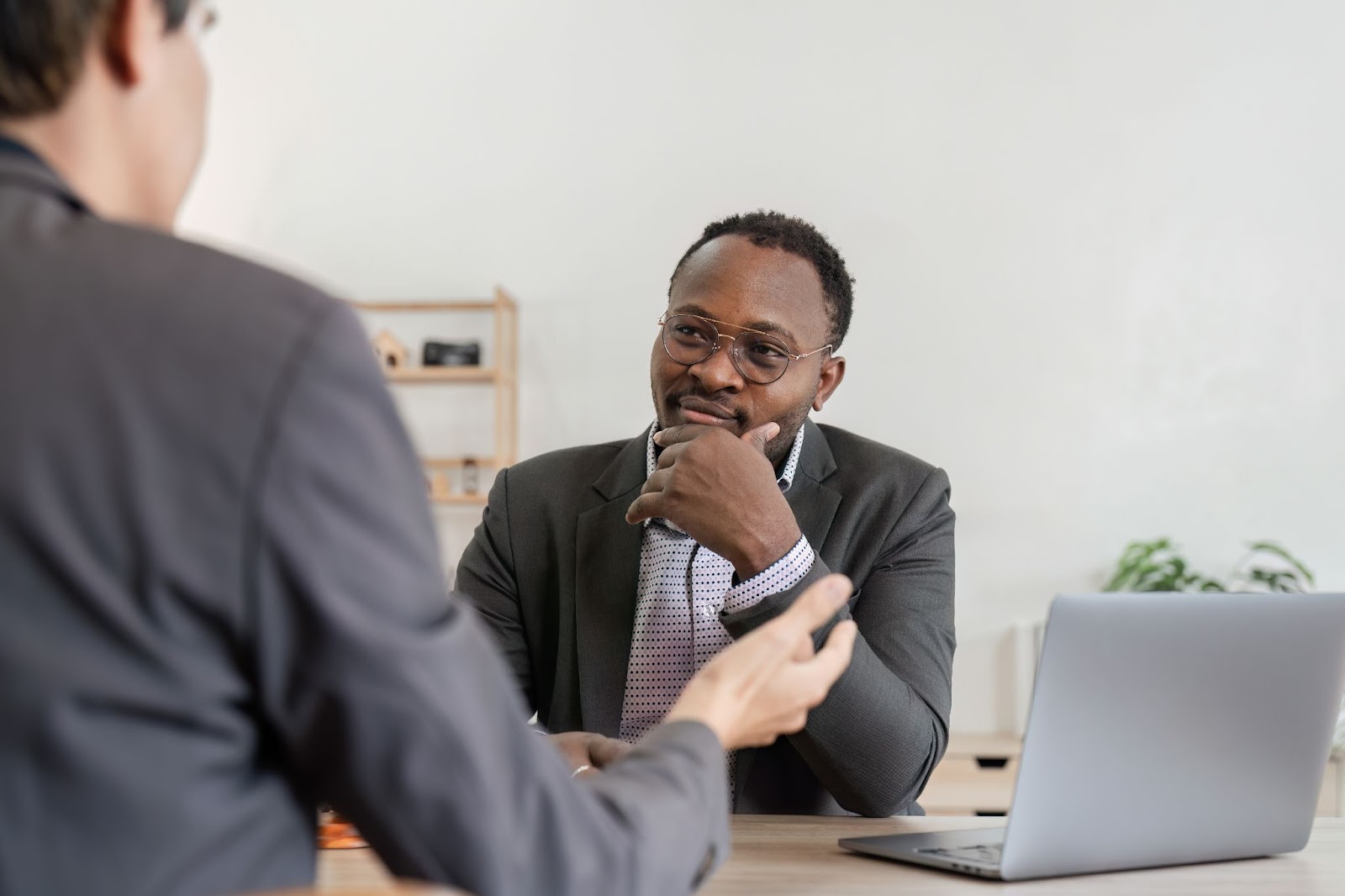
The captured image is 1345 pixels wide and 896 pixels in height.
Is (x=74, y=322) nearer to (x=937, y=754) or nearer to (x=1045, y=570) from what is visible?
(x=937, y=754)

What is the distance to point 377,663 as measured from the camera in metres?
0.57

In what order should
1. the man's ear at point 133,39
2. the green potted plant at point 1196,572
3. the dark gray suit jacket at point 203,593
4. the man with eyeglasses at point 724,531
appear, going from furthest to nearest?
the green potted plant at point 1196,572 < the man with eyeglasses at point 724,531 < the man's ear at point 133,39 < the dark gray suit jacket at point 203,593

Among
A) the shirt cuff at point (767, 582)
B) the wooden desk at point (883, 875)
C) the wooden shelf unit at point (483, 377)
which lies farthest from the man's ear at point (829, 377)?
the wooden shelf unit at point (483, 377)

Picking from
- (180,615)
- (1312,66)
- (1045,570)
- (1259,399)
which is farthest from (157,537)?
(1312,66)

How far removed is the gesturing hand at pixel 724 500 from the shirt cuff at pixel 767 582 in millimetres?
12

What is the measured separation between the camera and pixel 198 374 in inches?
21.8

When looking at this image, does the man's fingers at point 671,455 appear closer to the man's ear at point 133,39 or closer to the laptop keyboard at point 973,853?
the laptop keyboard at point 973,853

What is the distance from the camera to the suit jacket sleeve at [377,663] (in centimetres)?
55

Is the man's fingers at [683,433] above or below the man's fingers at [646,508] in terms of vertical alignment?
above

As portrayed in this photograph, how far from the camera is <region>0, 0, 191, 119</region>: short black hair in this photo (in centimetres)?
62

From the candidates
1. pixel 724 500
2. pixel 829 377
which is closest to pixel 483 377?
pixel 829 377

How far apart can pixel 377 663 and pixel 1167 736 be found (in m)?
0.86

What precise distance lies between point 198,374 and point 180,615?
10cm

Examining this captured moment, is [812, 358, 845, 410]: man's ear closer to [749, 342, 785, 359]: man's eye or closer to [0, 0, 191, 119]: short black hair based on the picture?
[749, 342, 785, 359]: man's eye
